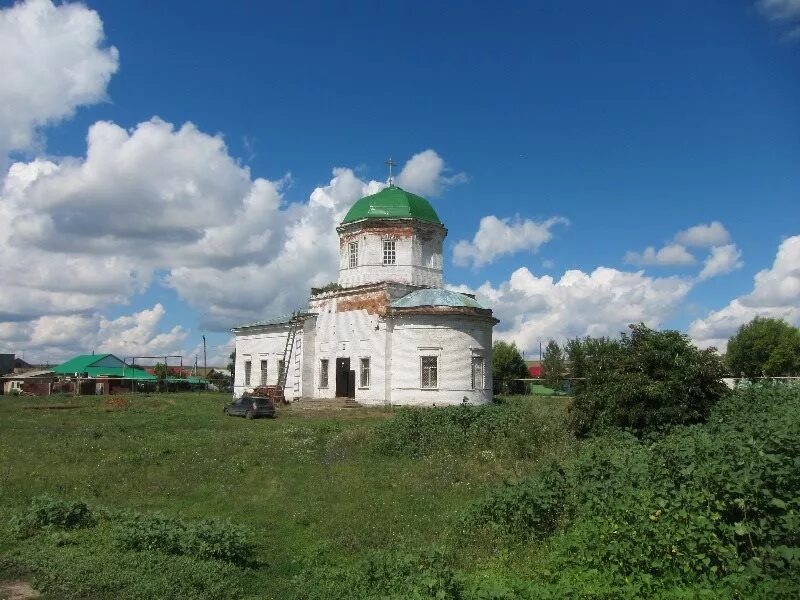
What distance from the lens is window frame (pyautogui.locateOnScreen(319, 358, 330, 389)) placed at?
3434 centimetres

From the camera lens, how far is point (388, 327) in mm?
31500

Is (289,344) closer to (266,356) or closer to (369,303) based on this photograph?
(266,356)

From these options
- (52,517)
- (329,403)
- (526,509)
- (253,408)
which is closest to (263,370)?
(329,403)

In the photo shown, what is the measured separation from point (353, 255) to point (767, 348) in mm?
44310

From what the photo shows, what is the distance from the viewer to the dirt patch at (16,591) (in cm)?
756

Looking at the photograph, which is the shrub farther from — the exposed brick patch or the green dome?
the green dome

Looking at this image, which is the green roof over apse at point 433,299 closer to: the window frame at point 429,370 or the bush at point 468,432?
the window frame at point 429,370

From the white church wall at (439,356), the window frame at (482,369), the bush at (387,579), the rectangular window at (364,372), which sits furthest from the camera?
the rectangular window at (364,372)

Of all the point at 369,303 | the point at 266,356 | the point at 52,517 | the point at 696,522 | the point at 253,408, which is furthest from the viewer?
the point at 266,356

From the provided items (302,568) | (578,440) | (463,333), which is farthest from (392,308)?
Answer: (302,568)

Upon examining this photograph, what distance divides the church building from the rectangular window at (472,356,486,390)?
5 centimetres

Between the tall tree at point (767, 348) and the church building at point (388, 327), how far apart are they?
1415 inches

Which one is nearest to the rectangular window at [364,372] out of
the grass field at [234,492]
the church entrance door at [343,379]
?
the church entrance door at [343,379]

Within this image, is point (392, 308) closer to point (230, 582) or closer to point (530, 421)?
point (530, 421)
